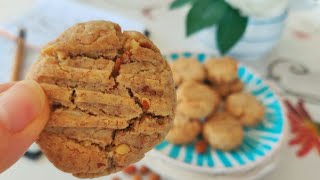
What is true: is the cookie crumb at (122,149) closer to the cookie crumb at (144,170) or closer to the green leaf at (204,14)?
the cookie crumb at (144,170)

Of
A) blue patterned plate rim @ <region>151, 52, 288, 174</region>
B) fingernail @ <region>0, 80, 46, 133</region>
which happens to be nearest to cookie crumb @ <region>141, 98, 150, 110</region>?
fingernail @ <region>0, 80, 46, 133</region>

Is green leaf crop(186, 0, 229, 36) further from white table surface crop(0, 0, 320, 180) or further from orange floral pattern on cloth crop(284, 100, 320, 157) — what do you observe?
orange floral pattern on cloth crop(284, 100, 320, 157)

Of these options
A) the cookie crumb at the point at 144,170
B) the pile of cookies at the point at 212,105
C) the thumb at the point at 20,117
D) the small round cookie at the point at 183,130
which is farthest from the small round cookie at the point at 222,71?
the thumb at the point at 20,117

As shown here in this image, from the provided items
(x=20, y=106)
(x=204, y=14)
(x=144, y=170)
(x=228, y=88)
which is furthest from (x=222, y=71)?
(x=20, y=106)

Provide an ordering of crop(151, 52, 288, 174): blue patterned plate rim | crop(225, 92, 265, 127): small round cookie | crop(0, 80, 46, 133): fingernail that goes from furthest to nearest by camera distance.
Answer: crop(225, 92, 265, 127): small round cookie
crop(151, 52, 288, 174): blue patterned plate rim
crop(0, 80, 46, 133): fingernail

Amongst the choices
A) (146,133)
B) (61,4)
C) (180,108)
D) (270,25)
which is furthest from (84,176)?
(61,4)

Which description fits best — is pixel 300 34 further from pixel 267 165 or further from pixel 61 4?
pixel 61 4
